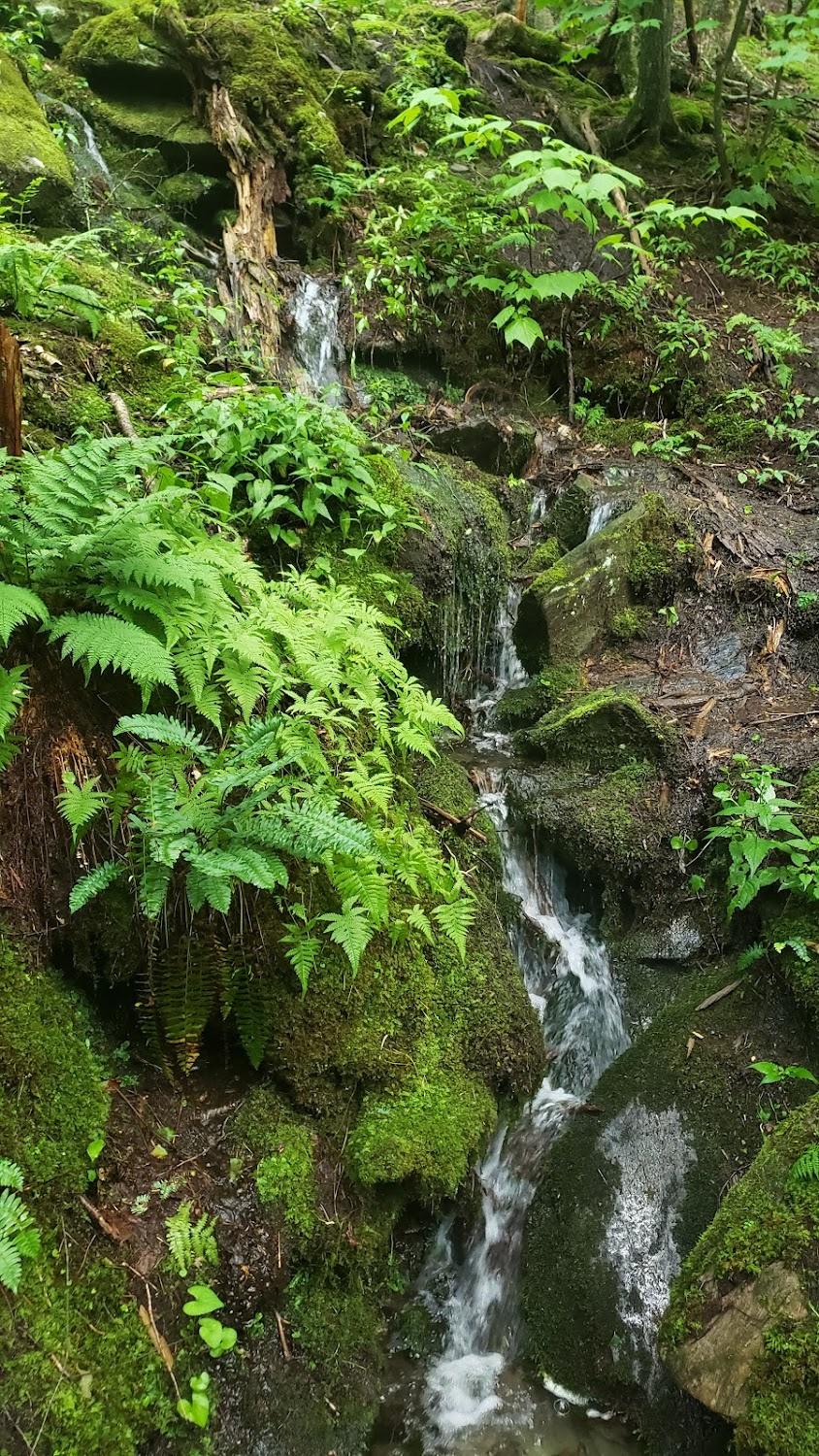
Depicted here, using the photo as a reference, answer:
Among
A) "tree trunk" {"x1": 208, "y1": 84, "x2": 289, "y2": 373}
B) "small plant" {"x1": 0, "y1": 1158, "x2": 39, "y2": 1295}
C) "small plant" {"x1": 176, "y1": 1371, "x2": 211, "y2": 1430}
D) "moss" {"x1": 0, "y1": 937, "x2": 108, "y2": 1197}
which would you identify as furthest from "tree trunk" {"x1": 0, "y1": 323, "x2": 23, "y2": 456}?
"tree trunk" {"x1": 208, "y1": 84, "x2": 289, "y2": 373}

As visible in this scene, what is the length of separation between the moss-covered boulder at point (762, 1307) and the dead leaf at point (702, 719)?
269cm

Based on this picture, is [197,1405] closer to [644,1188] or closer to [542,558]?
[644,1188]

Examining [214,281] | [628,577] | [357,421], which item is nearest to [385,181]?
[214,281]

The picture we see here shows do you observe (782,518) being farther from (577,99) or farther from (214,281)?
(577,99)

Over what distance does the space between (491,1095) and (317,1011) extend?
1.08 m

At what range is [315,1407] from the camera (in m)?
2.99

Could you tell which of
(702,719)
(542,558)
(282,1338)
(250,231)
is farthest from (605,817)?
(250,231)

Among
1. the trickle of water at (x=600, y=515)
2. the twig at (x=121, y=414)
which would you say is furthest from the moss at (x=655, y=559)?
the twig at (x=121, y=414)

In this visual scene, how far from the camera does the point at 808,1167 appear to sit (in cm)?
290

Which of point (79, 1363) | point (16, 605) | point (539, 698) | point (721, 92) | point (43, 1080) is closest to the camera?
point (79, 1363)

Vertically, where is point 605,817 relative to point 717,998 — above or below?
above

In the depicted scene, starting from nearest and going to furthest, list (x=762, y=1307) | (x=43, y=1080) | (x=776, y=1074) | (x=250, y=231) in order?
(x=43, y=1080) → (x=762, y=1307) → (x=776, y=1074) → (x=250, y=231)

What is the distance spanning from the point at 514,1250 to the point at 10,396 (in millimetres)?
4503

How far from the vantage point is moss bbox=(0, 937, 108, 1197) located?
8.38 feet
